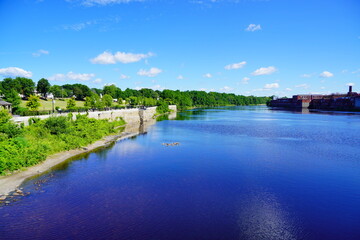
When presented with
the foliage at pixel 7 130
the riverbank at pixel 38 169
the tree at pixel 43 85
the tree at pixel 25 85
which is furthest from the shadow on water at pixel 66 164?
the tree at pixel 43 85

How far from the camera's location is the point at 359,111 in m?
144

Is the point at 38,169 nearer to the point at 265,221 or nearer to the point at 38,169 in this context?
the point at 38,169

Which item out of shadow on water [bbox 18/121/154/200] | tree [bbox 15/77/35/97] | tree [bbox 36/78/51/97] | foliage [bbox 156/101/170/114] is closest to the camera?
shadow on water [bbox 18/121/154/200]

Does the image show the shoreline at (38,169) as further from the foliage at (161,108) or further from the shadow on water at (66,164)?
the foliage at (161,108)

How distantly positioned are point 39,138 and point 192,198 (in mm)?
25403

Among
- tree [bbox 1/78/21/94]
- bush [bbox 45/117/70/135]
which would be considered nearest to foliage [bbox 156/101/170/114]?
tree [bbox 1/78/21/94]

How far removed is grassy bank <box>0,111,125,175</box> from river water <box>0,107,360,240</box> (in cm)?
329

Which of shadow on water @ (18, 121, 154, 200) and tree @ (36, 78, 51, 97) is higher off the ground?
tree @ (36, 78, 51, 97)

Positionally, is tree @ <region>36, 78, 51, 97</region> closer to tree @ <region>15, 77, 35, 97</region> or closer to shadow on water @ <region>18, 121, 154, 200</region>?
tree @ <region>15, 77, 35, 97</region>

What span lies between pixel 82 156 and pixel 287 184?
25675mm

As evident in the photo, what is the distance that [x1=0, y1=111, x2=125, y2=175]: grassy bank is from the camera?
87.6ft

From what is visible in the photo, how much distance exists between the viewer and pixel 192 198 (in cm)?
2150

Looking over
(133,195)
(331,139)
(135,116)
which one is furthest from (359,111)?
(133,195)

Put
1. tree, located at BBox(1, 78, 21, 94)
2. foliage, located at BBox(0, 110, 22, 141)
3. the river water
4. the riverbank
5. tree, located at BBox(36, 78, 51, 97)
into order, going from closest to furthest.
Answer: the river water
the riverbank
foliage, located at BBox(0, 110, 22, 141)
tree, located at BBox(1, 78, 21, 94)
tree, located at BBox(36, 78, 51, 97)
